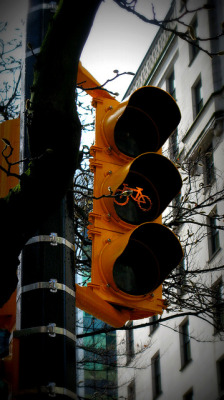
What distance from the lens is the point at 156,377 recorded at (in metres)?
39.4

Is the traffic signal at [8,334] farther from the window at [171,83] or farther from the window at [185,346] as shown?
the window at [171,83]

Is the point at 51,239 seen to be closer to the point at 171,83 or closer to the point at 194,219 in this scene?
the point at 194,219

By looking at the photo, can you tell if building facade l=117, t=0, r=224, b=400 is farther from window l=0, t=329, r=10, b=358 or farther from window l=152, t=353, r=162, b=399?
window l=0, t=329, r=10, b=358

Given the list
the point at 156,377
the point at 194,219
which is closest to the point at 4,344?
the point at 194,219

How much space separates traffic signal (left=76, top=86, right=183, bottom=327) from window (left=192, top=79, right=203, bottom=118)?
3190cm

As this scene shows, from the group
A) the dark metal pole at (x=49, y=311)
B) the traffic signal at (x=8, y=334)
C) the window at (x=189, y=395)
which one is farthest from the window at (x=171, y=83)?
the dark metal pole at (x=49, y=311)

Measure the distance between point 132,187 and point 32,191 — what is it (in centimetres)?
153

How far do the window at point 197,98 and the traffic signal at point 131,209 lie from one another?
105ft

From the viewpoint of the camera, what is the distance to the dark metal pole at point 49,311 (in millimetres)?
4633

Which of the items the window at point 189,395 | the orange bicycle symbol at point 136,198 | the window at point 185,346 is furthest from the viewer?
the window at point 185,346

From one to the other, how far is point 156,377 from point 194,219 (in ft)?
37.7

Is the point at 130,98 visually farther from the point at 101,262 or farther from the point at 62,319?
the point at 62,319

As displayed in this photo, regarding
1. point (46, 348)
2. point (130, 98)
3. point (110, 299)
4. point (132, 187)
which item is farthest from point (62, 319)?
point (130, 98)

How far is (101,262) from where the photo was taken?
612 centimetres
